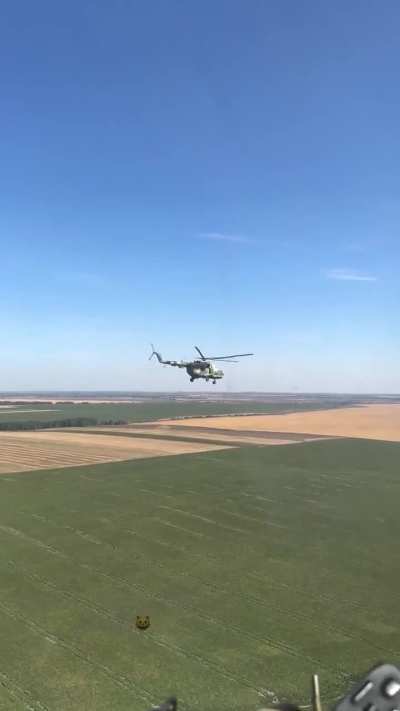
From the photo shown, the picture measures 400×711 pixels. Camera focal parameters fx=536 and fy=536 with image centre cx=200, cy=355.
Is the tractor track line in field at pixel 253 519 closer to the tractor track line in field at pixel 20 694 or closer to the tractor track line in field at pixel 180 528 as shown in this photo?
the tractor track line in field at pixel 180 528

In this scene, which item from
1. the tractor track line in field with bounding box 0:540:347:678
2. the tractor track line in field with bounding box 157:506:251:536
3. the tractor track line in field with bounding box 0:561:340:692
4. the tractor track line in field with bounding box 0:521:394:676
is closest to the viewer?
the tractor track line in field with bounding box 0:561:340:692

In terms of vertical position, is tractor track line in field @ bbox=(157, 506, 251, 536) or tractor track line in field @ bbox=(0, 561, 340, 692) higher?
tractor track line in field @ bbox=(157, 506, 251, 536)

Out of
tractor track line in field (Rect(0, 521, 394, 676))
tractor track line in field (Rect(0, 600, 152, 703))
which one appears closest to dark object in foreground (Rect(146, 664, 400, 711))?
tractor track line in field (Rect(0, 600, 152, 703))

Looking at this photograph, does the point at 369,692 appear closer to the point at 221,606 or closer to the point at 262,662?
the point at 262,662

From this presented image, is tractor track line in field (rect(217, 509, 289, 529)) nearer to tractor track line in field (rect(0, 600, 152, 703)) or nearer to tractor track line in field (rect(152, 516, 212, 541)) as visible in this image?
tractor track line in field (rect(152, 516, 212, 541))

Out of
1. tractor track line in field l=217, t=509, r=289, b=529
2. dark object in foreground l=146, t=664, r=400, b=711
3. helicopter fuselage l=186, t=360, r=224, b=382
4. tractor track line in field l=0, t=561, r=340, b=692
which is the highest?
helicopter fuselage l=186, t=360, r=224, b=382

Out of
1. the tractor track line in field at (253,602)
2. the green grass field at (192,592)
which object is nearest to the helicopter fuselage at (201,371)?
the green grass field at (192,592)
